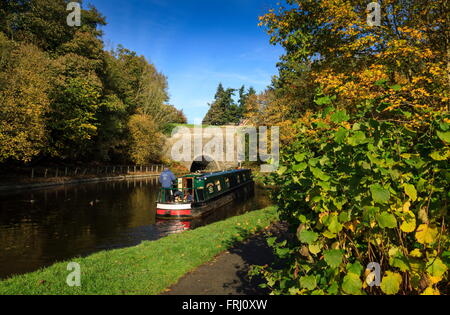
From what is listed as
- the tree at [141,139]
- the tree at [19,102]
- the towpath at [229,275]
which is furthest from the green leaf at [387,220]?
the tree at [141,139]

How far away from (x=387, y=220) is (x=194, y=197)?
17980mm

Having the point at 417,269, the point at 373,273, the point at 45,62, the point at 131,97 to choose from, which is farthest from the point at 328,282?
the point at 131,97

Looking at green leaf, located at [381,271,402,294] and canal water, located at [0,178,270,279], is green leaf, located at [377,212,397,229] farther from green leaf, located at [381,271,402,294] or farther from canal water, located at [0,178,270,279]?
canal water, located at [0,178,270,279]

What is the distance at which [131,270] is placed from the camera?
7.12 metres

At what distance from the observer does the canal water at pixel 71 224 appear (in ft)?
36.9

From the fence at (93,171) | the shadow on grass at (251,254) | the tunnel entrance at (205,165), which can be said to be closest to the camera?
the shadow on grass at (251,254)

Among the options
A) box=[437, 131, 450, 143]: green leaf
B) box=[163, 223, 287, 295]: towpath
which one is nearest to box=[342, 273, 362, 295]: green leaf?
box=[437, 131, 450, 143]: green leaf

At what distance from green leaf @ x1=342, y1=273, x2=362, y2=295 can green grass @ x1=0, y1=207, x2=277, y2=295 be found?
15.1 ft

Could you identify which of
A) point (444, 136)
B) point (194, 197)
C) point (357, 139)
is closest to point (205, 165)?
point (194, 197)

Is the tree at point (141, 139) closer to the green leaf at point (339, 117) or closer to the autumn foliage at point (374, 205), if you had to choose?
the autumn foliage at point (374, 205)

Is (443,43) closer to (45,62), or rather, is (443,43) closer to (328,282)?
(328,282)

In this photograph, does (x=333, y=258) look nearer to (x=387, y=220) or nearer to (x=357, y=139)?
(x=387, y=220)

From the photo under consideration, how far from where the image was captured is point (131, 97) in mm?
50219

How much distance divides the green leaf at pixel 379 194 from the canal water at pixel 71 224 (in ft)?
34.7
